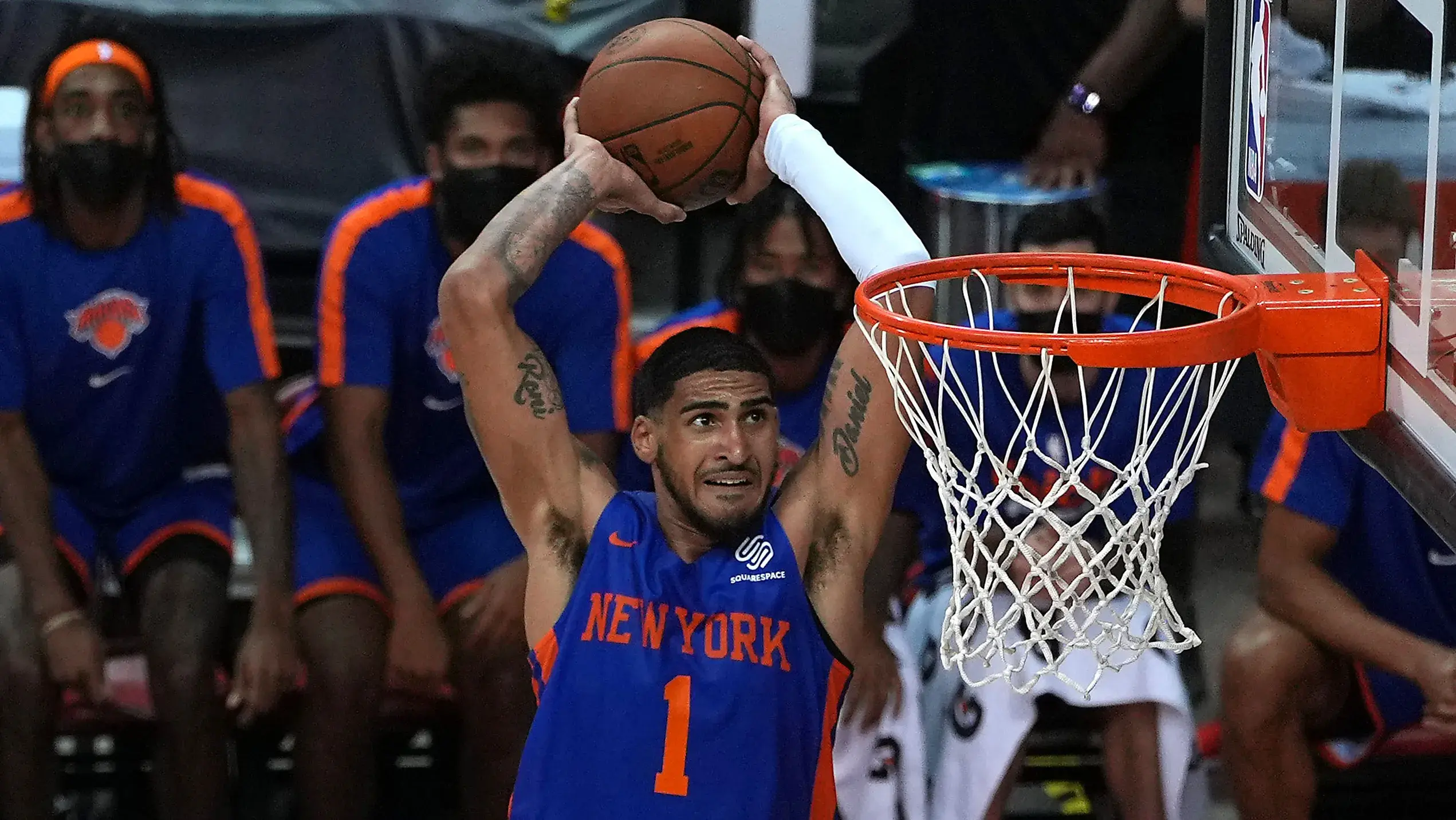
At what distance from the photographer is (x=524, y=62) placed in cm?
432

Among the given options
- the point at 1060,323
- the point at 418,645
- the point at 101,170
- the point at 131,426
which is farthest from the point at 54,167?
the point at 1060,323

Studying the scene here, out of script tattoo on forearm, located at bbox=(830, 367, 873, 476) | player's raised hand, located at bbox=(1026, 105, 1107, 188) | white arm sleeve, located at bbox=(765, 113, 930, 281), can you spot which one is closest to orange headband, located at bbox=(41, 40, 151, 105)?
white arm sleeve, located at bbox=(765, 113, 930, 281)

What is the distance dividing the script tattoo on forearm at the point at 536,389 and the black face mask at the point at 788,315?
1197 mm

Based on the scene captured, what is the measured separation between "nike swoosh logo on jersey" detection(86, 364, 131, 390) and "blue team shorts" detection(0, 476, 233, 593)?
261 millimetres

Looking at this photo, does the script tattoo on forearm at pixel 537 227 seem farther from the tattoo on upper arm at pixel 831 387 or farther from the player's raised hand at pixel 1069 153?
the player's raised hand at pixel 1069 153

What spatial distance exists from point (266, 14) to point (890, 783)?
2.92 m

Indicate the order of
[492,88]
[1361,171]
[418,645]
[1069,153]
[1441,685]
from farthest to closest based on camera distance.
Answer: [1069,153] < [492,88] < [418,645] < [1441,685] < [1361,171]

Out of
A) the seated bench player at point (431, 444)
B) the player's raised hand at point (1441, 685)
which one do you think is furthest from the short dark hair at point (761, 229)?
the player's raised hand at point (1441, 685)

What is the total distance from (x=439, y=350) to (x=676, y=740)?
1607mm

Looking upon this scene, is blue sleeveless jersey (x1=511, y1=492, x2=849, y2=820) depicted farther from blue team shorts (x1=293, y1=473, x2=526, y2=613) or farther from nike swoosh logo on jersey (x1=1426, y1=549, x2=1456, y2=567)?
nike swoosh logo on jersey (x1=1426, y1=549, x2=1456, y2=567)

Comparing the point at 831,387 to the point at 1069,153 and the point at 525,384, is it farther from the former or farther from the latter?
the point at 1069,153

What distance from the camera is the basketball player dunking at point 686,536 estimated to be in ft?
9.73

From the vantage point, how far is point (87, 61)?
13.8 ft

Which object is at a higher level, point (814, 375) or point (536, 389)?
point (536, 389)
